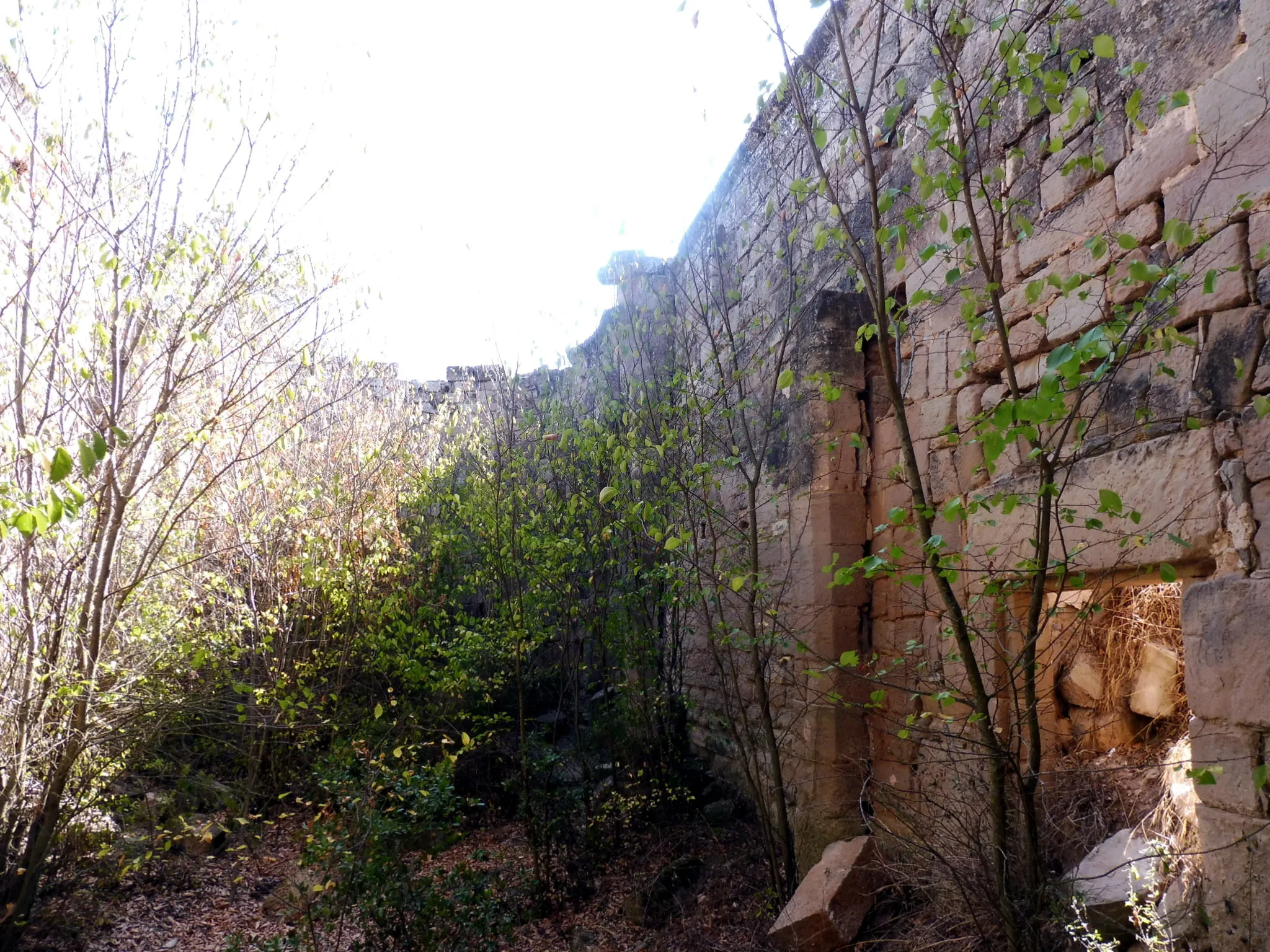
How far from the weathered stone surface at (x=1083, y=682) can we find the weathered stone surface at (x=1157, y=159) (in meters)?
2.01

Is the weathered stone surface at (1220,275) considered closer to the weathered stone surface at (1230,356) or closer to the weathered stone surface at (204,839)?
the weathered stone surface at (1230,356)

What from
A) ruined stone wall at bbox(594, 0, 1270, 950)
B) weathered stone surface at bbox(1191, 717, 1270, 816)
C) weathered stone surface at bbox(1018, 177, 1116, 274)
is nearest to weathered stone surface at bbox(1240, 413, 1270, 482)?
ruined stone wall at bbox(594, 0, 1270, 950)

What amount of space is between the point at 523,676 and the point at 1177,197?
471cm

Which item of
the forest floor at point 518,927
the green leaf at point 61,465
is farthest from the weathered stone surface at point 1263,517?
the green leaf at point 61,465

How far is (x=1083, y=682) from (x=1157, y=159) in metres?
2.24

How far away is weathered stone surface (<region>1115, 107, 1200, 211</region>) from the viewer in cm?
236

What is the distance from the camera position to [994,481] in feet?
9.74

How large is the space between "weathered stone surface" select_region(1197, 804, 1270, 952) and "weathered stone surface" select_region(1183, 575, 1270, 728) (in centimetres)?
26

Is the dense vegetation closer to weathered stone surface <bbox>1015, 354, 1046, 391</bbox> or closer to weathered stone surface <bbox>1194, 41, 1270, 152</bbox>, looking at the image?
weathered stone surface <bbox>1015, 354, 1046, 391</bbox>

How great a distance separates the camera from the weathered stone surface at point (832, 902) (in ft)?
10.5

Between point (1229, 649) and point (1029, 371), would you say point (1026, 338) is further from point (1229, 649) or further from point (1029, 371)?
point (1229, 649)

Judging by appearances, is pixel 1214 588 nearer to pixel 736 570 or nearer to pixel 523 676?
pixel 736 570

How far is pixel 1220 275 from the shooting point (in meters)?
2.12

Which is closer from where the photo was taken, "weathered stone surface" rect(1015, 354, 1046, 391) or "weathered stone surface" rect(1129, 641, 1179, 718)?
"weathered stone surface" rect(1015, 354, 1046, 391)
